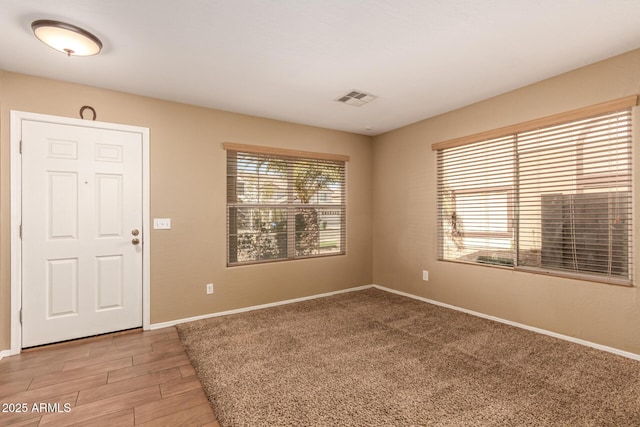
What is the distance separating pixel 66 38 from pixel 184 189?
1.69 meters

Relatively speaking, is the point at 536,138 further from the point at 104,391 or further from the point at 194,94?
the point at 104,391

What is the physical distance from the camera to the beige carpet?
186cm

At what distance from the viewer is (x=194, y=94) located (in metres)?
3.28

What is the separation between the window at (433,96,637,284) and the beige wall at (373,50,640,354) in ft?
0.33

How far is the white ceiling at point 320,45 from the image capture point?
1.95m

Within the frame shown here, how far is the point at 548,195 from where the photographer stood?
9.91ft

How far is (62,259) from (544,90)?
16.0 feet

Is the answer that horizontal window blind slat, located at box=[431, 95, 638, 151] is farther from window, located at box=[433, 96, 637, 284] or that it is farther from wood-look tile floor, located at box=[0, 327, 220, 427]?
wood-look tile floor, located at box=[0, 327, 220, 427]

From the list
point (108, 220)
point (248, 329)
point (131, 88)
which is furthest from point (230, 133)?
point (248, 329)

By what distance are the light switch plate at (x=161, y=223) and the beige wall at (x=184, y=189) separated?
48mm

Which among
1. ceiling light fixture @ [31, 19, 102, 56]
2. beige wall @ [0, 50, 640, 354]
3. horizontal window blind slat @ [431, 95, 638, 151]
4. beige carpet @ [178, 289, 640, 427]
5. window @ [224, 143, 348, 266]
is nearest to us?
beige carpet @ [178, 289, 640, 427]

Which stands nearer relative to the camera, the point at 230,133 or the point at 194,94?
the point at 194,94

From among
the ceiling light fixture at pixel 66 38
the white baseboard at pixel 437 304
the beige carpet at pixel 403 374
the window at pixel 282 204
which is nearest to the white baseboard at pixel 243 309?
the white baseboard at pixel 437 304

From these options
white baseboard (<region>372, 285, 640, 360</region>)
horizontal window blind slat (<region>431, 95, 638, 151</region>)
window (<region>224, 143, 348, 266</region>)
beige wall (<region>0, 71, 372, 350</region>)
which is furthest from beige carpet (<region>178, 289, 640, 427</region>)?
horizontal window blind slat (<region>431, 95, 638, 151</region>)
